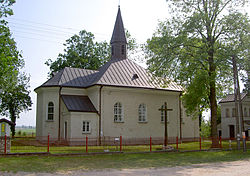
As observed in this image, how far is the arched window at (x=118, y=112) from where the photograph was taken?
2873 centimetres

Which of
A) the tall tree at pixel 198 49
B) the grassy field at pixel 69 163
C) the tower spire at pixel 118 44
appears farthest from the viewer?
the tower spire at pixel 118 44

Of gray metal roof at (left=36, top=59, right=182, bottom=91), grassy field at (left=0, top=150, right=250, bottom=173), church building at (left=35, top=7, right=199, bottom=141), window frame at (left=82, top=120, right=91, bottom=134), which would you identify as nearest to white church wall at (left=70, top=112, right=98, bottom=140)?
church building at (left=35, top=7, right=199, bottom=141)

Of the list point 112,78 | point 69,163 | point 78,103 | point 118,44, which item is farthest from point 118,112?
point 69,163

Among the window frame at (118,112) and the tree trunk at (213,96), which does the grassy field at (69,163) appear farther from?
the window frame at (118,112)

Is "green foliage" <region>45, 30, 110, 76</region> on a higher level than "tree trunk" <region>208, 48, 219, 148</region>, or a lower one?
higher

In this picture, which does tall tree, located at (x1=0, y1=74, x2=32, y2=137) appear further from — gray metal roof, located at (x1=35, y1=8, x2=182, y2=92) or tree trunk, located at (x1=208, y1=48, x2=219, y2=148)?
tree trunk, located at (x1=208, y1=48, x2=219, y2=148)

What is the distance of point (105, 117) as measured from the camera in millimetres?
27797

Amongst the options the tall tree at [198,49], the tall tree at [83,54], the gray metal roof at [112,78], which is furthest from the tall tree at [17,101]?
the tall tree at [198,49]

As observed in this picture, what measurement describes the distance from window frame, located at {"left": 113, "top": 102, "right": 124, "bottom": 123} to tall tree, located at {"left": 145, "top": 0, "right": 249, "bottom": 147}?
18.1 ft

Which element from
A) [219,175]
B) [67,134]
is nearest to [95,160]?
[219,175]

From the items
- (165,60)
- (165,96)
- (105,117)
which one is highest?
(165,60)

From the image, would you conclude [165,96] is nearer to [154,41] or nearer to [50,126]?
[154,41]

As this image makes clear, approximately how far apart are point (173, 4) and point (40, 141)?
55.5 ft

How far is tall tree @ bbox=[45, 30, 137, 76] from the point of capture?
143ft
